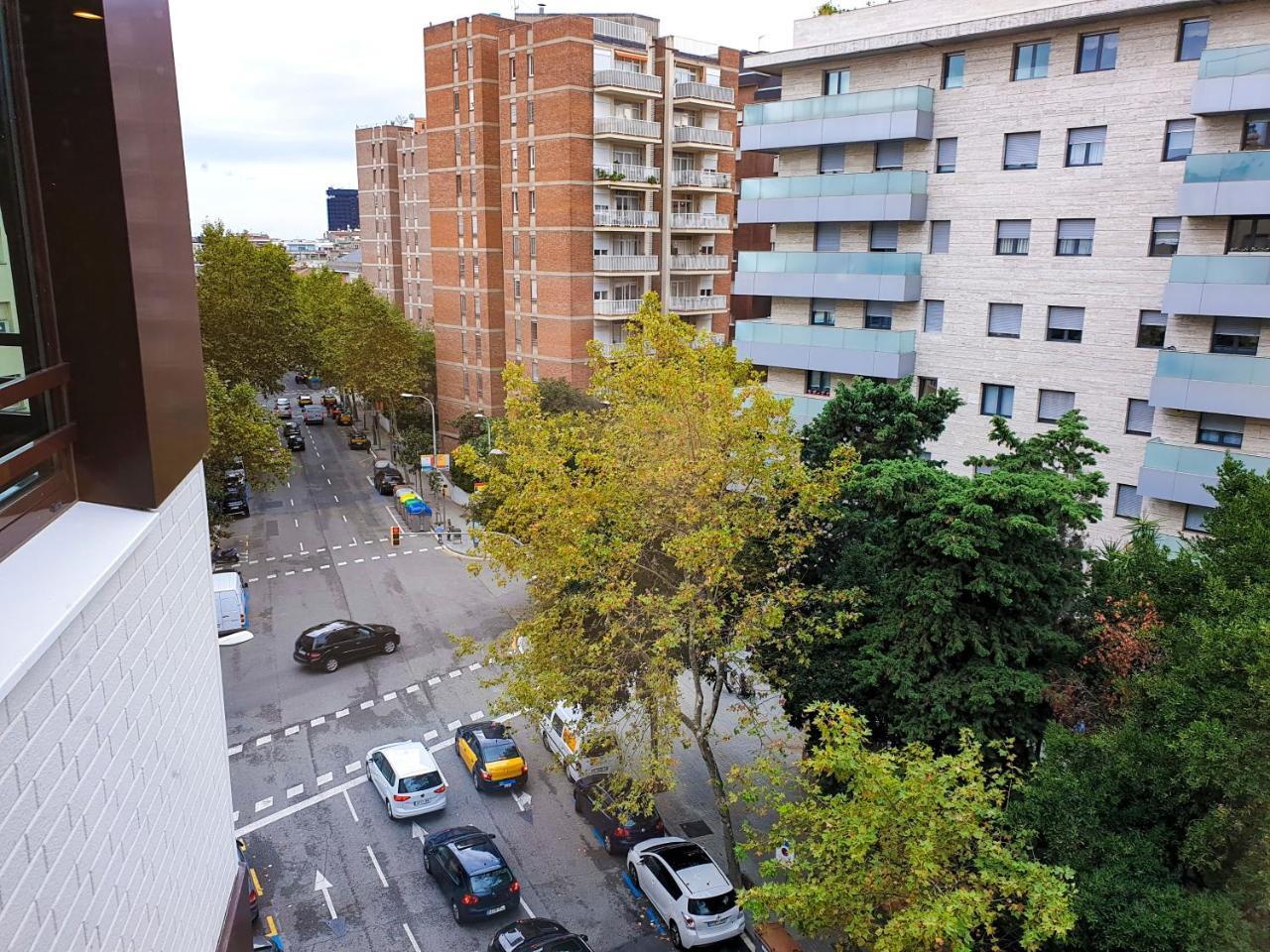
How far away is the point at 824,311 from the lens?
104 ft

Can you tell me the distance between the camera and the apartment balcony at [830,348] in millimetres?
29328

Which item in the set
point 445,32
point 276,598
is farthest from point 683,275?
point 276,598

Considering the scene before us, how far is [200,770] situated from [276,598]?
2960cm

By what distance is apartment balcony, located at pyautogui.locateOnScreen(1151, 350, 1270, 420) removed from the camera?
22.4 m

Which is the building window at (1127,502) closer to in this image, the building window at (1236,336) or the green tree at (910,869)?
the building window at (1236,336)

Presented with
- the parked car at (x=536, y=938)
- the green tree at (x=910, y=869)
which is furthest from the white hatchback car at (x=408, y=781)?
the green tree at (x=910, y=869)

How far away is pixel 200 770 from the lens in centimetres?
634

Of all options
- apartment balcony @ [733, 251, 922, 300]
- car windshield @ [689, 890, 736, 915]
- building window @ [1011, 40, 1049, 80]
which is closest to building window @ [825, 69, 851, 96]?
apartment balcony @ [733, 251, 922, 300]

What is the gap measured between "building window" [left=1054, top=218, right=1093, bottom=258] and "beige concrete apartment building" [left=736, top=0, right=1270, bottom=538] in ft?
0.20

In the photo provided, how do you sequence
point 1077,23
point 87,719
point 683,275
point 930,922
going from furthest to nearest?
point 683,275 → point 1077,23 → point 930,922 → point 87,719

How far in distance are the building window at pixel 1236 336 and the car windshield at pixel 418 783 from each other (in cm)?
2217

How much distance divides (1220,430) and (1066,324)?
4.99 metres

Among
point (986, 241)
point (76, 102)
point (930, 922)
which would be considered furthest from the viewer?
point (986, 241)

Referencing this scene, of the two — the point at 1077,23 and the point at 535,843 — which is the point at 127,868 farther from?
the point at 1077,23
